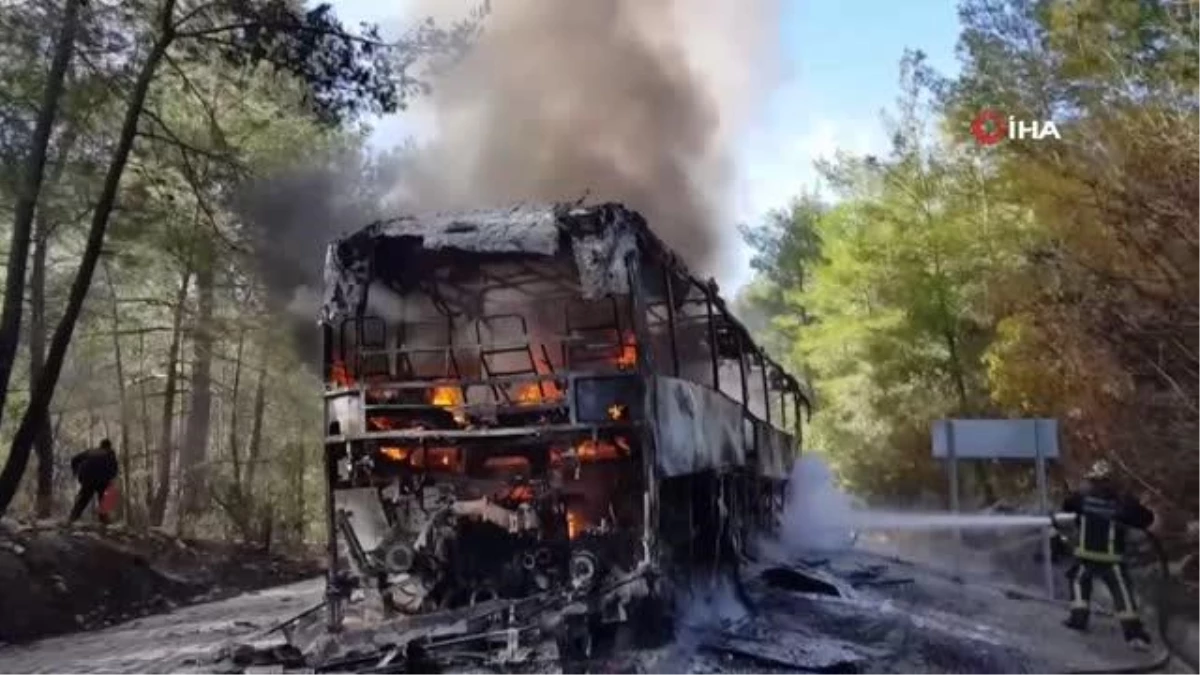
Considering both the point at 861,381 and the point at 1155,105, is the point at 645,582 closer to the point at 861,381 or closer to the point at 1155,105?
the point at 1155,105

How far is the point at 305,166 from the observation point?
1856 cm

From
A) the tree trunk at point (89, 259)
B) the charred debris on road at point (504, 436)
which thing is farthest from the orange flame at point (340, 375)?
the tree trunk at point (89, 259)

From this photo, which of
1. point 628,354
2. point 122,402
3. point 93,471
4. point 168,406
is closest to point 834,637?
point 628,354

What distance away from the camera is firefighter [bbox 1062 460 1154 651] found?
31.5 feet

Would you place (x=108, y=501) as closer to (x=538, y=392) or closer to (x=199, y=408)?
(x=199, y=408)

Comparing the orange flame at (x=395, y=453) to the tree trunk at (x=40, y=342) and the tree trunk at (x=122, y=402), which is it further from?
the tree trunk at (x=122, y=402)

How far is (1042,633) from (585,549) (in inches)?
186

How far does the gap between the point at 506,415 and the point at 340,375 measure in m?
1.43

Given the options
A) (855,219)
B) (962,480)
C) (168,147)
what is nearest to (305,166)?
(168,147)

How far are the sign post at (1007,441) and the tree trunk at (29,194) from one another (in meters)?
10.1

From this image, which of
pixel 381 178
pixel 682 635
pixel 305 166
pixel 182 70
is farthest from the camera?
pixel 381 178

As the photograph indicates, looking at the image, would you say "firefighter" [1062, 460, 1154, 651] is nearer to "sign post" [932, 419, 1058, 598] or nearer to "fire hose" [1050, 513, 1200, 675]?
"fire hose" [1050, 513, 1200, 675]

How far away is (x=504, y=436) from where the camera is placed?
301 inches

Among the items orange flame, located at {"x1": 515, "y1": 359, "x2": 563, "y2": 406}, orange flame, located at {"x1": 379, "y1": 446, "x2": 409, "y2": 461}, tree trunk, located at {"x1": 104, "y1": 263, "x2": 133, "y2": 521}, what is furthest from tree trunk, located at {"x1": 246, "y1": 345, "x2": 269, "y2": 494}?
orange flame, located at {"x1": 515, "y1": 359, "x2": 563, "y2": 406}
